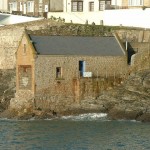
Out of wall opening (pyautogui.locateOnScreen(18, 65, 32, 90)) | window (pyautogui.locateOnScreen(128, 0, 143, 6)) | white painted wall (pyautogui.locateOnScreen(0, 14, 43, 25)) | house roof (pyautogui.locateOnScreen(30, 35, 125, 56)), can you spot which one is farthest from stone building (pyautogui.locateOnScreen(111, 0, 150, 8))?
wall opening (pyautogui.locateOnScreen(18, 65, 32, 90))

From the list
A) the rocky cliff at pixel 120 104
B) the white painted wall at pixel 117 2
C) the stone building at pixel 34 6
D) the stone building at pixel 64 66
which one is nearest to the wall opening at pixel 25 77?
the stone building at pixel 64 66

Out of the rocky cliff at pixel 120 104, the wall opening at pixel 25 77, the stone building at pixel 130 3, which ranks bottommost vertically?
the rocky cliff at pixel 120 104

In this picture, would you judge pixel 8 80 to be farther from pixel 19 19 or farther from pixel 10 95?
pixel 19 19

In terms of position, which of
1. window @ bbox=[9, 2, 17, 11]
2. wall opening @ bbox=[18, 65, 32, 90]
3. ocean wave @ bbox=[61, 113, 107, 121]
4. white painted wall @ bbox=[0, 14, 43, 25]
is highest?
window @ bbox=[9, 2, 17, 11]

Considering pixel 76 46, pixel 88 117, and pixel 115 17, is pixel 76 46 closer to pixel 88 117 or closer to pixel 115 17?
pixel 88 117

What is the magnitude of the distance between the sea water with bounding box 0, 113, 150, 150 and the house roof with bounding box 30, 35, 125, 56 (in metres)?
6.12

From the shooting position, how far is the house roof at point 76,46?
7019cm

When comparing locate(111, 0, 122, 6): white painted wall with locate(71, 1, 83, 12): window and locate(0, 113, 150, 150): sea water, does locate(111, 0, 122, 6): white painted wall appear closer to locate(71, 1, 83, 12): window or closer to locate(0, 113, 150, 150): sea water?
locate(71, 1, 83, 12): window

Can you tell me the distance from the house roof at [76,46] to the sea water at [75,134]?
20.1 feet

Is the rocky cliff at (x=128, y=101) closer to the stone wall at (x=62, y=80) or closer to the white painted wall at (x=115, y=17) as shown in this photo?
the stone wall at (x=62, y=80)

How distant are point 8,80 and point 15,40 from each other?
695 centimetres

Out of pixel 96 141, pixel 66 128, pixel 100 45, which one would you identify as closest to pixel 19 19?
pixel 100 45

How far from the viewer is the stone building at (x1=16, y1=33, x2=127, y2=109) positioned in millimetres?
69188

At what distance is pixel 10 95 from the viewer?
74.6m
